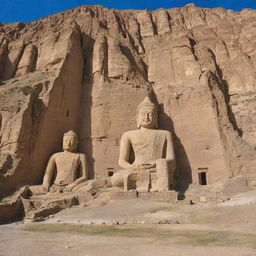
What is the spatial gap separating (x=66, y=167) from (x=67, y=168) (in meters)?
0.07

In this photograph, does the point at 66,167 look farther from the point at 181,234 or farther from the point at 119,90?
the point at 181,234

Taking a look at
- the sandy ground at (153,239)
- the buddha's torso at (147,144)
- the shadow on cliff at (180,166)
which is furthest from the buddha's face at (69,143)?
the sandy ground at (153,239)

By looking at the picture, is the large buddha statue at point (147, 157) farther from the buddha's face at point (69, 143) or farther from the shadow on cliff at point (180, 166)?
the buddha's face at point (69, 143)

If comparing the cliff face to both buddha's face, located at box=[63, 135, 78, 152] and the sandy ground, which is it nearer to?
buddha's face, located at box=[63, 135, 78, 152]

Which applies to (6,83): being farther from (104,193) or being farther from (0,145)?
(104,193)

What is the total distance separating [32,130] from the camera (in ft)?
44.4

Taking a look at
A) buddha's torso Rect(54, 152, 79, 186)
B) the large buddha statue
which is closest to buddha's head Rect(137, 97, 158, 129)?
the large buddha statue

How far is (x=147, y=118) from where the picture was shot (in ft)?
47.5

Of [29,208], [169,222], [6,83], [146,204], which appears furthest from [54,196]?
[6,83]

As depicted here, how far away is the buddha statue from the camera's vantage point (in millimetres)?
12984

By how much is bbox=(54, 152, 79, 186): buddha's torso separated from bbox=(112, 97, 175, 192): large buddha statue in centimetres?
238

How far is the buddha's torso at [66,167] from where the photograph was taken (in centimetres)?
1339

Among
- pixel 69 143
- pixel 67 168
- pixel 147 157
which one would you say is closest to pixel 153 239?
pixel 147 157

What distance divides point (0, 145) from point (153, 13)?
1825 centimetres
